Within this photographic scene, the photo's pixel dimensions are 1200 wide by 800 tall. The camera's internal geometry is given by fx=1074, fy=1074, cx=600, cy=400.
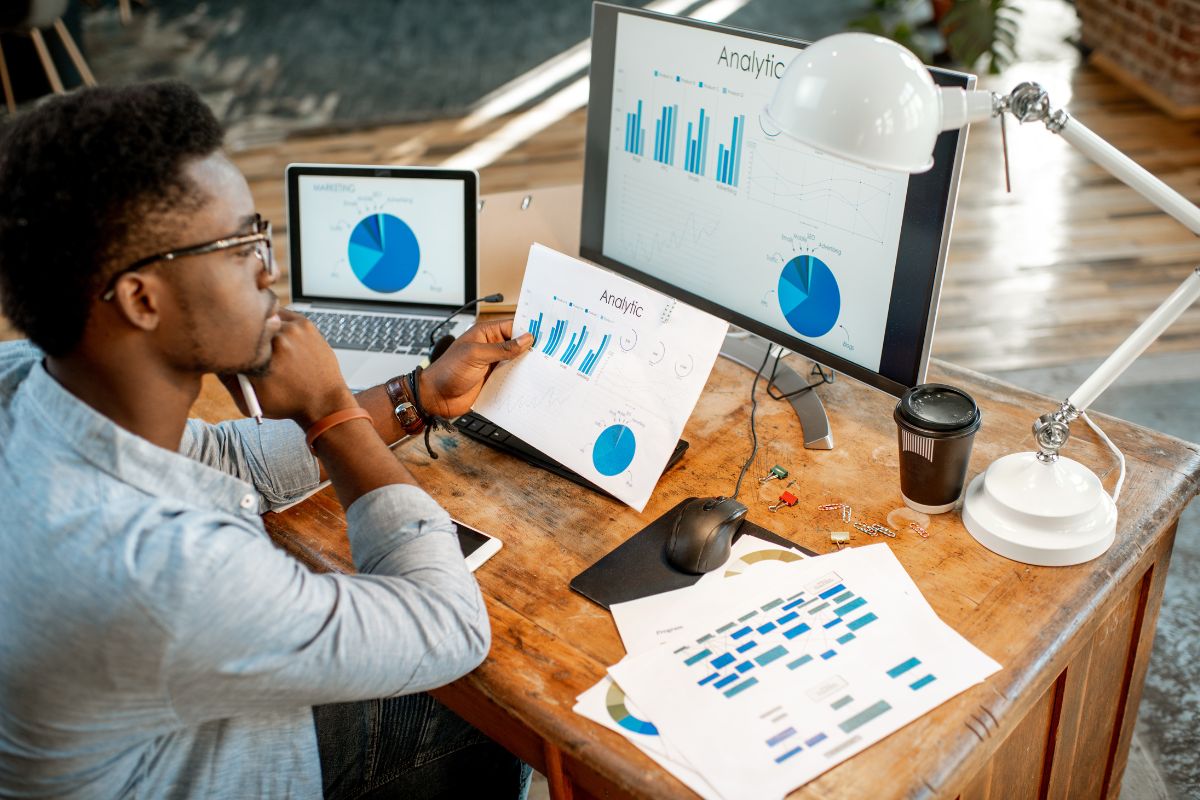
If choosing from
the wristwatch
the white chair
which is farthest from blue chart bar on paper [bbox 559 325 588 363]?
the white chair

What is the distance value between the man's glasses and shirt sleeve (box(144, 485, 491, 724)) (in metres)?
0.23

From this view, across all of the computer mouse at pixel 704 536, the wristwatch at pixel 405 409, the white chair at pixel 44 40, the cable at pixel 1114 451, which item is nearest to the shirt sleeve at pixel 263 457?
the wristwatch at pixel 405 409

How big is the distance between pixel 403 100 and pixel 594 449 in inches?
169

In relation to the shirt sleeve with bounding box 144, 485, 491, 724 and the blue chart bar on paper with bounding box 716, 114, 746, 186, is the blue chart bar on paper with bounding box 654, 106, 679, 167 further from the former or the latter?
the shirt sleeve with bounding box 144, 485, 491, 724

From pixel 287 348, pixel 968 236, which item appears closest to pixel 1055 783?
pixel 287 348

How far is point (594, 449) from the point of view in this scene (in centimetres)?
135

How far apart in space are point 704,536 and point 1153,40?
14.5 ft

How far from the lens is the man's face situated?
100 cm

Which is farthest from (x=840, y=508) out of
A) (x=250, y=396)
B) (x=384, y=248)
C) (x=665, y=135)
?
(x=384, y=248)

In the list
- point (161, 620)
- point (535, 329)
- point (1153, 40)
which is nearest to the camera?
point (161, 620)

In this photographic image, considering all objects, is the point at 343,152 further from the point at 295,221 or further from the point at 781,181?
the point at 781,181

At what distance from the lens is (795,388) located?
1562mm

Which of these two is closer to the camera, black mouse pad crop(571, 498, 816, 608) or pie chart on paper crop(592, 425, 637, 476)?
black mouse pad crop(571, 498, 816, 608)

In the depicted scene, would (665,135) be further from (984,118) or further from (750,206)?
Answer: (984,118)
